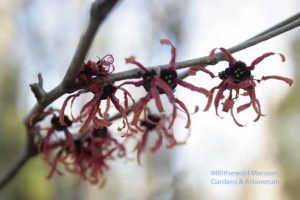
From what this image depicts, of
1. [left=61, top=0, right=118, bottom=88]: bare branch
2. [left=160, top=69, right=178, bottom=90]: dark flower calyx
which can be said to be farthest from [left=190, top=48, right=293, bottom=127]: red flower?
[left=61, top=0, right=118, bottom=88]: bare branch

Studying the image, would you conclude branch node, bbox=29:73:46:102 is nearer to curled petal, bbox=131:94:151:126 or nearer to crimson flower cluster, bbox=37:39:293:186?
crimson flower cluster, bbox=37:39:293:186

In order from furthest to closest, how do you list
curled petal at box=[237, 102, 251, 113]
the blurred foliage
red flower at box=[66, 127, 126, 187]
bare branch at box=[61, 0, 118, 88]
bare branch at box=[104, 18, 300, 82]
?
the blurred foliage, red flower at box=[66, 127, 126, 187], curled petal at box=[237, 102, 251, 113], bare branch at box=[104, 18, 300, 82], bare branch at box=[61, 0, 118, 88]

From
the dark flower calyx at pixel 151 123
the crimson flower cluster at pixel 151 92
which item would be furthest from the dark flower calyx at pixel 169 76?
the dark flower calyx at pixel 151 123

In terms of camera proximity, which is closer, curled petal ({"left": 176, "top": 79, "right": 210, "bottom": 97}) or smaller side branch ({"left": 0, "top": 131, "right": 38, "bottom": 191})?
curled petal ({"left": 176, "top": 79, "right": 210, "bottom": 97})

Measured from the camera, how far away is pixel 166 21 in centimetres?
716

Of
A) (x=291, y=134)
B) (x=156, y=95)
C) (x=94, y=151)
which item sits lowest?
(x=291, y=134)

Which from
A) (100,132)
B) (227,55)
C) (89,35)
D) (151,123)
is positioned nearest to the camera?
(89,35)

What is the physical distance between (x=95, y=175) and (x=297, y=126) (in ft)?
50.4

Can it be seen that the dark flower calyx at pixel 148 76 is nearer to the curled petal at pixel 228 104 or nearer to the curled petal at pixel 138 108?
the curled petal at pixel 138 108

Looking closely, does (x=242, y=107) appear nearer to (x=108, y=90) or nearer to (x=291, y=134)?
(x=108, y=90)

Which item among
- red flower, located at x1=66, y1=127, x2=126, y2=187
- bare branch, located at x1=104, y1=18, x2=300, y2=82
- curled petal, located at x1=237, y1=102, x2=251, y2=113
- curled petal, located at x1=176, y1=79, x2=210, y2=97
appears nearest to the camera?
bare branch, located at x1=104, y1=18, x2=300, y2=82

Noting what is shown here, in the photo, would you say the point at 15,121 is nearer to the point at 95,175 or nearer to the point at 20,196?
the point at 20,196

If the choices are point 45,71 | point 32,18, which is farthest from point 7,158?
point 45,71

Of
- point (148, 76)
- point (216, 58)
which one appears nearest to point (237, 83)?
point (216, 58)
